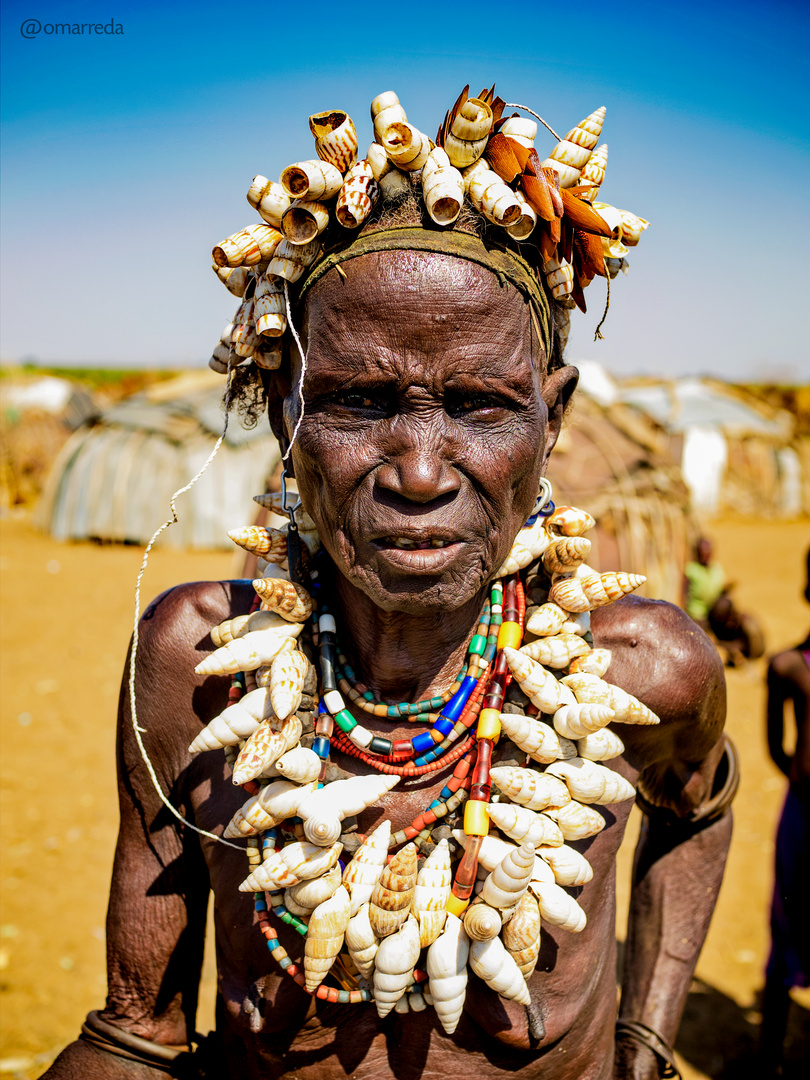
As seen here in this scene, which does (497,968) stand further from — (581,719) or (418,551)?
(418,551)

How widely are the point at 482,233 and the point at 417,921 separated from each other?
1419 millimetres

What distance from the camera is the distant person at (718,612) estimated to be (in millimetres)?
9719

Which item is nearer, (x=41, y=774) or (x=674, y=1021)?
(x=674, y=1021)

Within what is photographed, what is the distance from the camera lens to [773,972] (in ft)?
13.2

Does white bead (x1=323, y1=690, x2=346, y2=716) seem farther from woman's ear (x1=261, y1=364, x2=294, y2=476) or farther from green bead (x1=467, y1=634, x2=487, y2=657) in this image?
woman's ear (x1=261, y1=364, x2=294, y2=476)

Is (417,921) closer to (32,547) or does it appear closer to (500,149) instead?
(500,149)

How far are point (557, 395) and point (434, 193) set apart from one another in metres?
0.56

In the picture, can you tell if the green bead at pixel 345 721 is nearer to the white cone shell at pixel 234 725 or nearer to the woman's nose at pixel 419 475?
the white cone shell at pixel 234 725

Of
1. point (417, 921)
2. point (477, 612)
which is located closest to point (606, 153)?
point (477, 612)

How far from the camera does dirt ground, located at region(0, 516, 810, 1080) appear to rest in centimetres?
448

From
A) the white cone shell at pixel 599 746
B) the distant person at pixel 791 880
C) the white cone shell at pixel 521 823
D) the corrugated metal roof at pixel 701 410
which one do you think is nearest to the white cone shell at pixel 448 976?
the white cone shell at pixel 521 823

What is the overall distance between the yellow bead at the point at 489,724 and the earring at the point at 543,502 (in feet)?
1.64

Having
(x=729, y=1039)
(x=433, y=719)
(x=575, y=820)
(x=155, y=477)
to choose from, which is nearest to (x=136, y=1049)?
(x=433, y=719)

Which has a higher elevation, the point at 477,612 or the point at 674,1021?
the point at 477,612
